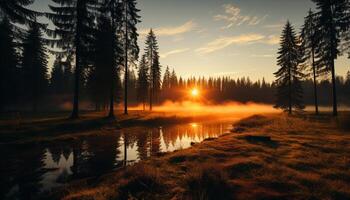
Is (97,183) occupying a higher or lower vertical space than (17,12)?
lower

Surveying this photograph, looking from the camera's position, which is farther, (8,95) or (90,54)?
(8,95)

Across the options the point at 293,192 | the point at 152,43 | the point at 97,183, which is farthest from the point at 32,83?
the point at 293,192

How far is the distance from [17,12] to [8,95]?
29502mm

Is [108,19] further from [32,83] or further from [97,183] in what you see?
[32,83]

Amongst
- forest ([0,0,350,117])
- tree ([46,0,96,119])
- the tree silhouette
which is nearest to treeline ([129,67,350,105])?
the tree silhouette

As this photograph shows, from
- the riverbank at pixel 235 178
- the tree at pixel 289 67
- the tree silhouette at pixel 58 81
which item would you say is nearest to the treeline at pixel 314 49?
the tree at pixel 289 67

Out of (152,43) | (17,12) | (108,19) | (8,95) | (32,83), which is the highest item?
(152,43)

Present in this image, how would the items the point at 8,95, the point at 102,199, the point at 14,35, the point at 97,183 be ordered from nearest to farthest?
the point at 102,199, the point at 97,183, the point at 14,35, the point at 8,95

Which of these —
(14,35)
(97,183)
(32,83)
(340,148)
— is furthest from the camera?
(32,83)

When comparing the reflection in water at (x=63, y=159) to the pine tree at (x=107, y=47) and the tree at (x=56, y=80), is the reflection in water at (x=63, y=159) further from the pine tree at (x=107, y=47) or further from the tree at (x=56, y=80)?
the tree at (x=56, y=80)

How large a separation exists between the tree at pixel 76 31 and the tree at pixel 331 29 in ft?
93.6

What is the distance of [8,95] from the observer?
126 feet

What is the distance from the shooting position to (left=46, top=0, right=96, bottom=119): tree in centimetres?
2064

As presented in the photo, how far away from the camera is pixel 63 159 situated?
34.2 ft
